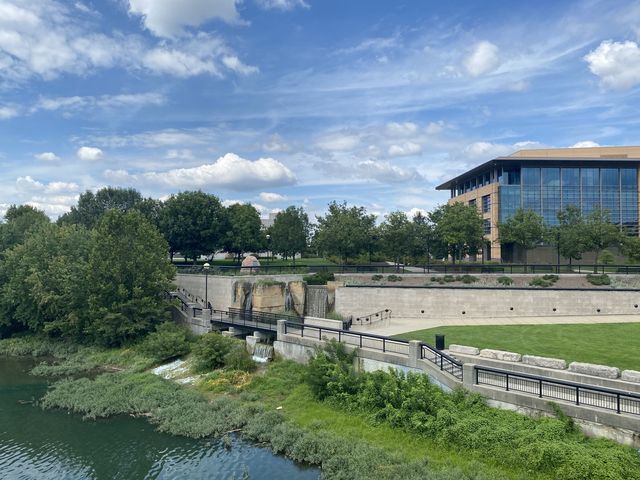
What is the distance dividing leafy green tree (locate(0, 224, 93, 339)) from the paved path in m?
18.1

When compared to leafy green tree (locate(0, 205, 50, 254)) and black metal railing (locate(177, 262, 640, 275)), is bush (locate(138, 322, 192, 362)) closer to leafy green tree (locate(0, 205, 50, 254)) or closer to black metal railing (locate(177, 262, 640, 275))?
black metal railing (locate(177, 262, 640, 275))

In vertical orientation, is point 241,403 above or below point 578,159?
below

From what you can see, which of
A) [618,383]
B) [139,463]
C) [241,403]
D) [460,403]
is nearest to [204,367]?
[241,403]

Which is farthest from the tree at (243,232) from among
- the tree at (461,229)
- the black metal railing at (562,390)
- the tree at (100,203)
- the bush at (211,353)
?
the black metal railing at (562,390)

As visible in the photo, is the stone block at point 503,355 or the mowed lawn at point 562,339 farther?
the mowed lawn at point 562,339

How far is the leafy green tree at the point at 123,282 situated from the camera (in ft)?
90.2

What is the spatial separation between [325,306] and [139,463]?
20212 millimetres

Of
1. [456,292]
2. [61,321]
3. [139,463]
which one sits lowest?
[139,463]

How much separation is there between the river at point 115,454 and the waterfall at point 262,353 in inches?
261

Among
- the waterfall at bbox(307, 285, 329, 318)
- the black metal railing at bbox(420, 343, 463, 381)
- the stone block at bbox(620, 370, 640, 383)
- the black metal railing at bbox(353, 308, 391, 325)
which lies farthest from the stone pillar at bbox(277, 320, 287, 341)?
the stone block at bbox(620, 370, 640, 383)

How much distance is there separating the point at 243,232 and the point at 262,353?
113 ft

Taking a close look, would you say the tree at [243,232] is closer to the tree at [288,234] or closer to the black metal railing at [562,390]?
the tree at [288,234]

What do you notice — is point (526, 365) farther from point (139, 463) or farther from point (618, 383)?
point (139, 463)

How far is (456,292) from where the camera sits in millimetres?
29438
